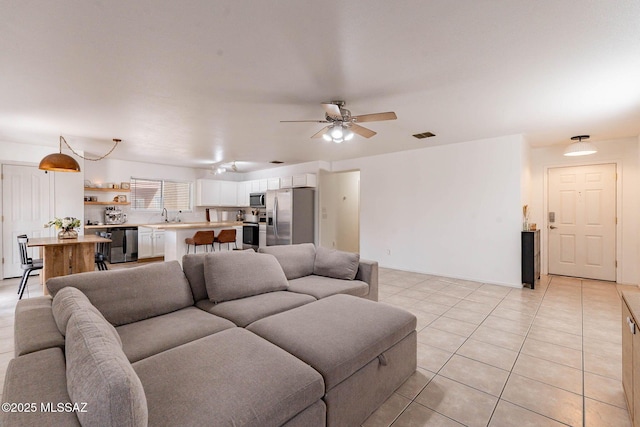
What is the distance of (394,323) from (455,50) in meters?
2.00

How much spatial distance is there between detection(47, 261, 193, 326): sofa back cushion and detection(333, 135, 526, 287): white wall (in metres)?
4.34

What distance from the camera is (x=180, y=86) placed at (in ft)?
9.04

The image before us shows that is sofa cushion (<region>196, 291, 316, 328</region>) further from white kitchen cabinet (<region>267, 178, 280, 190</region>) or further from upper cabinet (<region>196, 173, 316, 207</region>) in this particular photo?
white kitchen cabinet (<region>267, 178, 280, 190</region>)

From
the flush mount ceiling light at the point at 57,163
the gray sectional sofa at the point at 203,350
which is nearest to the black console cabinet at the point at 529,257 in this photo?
the gray sectional sofa at the point at 203,350

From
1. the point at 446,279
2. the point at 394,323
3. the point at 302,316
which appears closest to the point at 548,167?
the point at 446,279

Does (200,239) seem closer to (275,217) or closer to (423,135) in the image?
(275,217)

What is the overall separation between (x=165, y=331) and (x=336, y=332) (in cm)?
104

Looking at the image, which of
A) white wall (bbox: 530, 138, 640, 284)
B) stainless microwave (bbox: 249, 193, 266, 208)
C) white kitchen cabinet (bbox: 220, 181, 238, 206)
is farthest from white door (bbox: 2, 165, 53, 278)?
white wall (bbox: 530, 138, 640, 284)

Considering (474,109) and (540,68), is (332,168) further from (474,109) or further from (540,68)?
(540,68)

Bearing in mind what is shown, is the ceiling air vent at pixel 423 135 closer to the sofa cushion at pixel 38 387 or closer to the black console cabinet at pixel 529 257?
the black console cabinet at pixel 529 257

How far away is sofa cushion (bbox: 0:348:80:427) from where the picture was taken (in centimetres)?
80

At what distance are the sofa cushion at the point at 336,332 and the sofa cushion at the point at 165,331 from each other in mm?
285

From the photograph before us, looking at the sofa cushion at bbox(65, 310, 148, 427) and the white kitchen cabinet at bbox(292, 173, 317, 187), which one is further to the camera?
the white kitchen cabinet at bbox(292, 173, 317, 187)

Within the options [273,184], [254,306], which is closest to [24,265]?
[254,306]
